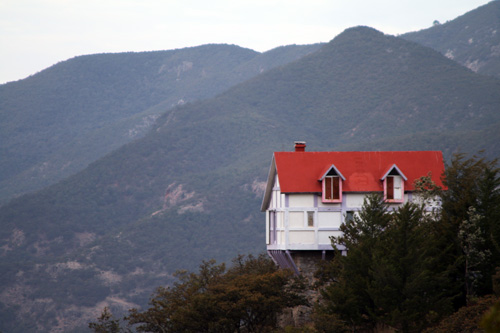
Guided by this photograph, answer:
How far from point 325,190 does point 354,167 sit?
2472mm

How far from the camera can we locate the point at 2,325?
152 meters

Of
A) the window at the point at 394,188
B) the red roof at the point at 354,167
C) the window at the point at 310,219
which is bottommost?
the window at the point at 310,219

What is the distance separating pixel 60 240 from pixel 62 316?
144ft

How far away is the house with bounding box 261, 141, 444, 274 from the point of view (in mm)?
46719

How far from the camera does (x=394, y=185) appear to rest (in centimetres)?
4716

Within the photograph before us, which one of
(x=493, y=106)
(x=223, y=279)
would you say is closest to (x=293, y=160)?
(x=223, y=279)

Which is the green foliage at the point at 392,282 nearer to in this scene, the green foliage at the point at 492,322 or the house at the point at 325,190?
the house at the point at 325,190

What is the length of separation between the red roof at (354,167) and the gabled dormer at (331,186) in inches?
12.3

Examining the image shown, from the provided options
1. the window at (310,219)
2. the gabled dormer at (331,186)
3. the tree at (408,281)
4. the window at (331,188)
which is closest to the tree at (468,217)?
the tree at (408,281)

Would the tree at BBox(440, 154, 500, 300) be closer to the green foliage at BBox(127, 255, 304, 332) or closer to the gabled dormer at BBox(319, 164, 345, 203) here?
the gabled dormer at BBox(319, 164, 345, 203)

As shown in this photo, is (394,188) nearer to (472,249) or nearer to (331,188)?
(331,188)

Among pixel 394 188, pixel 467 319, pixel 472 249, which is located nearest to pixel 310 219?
pixel 394 188

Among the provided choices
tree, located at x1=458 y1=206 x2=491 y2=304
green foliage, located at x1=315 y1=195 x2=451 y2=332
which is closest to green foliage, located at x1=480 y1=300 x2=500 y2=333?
green foliage, located at x1=315 y1=195 x2=451 y2=332

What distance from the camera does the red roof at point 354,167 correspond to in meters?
47.2
